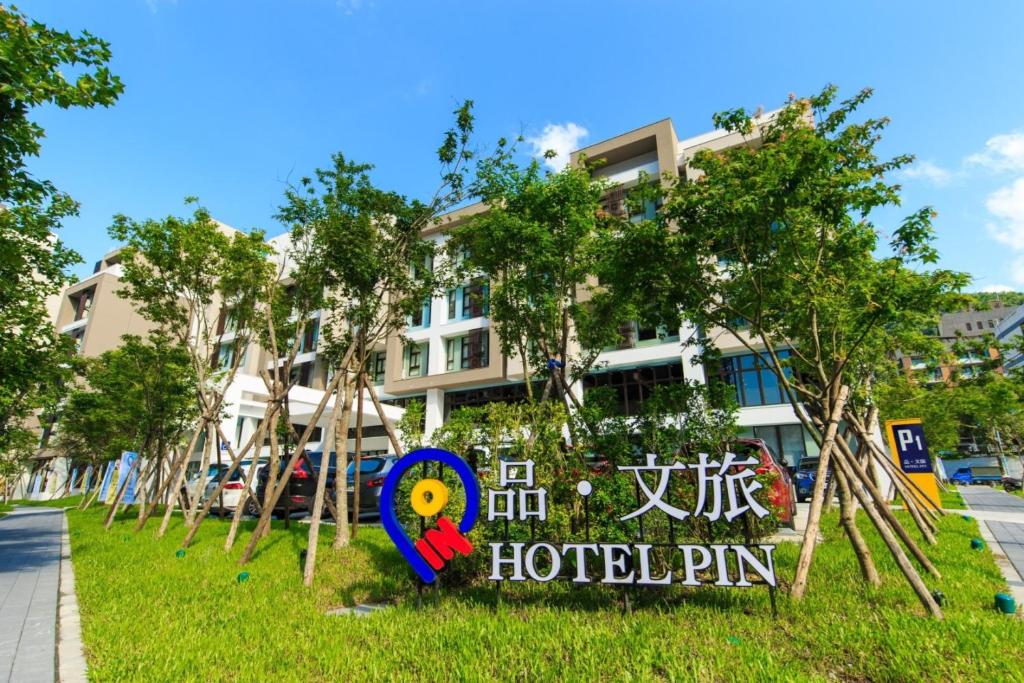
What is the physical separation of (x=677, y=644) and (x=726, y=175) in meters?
4.88

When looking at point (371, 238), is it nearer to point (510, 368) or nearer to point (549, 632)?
point (549, 632)

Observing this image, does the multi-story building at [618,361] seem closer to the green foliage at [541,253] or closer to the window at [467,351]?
the window at [467,351]

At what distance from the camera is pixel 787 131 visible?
6172 millimetres

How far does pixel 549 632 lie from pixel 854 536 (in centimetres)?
353

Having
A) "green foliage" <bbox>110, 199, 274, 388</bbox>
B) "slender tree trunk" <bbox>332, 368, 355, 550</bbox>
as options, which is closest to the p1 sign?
"slender tree trunk" <bbox>332, 368, 355, 550</bbox>

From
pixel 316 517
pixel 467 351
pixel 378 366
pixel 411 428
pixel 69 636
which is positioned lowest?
pixel 69 636

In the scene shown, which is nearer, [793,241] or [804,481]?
[793,241]

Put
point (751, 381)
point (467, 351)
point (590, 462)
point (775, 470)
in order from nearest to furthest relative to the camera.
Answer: point (590, 462)
point (775, 470)
point (751, 381)
point (467, 351)

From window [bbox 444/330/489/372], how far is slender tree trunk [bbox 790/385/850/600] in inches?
833

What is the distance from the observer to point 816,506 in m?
5.08

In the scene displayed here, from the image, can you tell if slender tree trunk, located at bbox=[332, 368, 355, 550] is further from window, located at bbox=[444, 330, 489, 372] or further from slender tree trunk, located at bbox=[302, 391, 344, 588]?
window, located at bbox=[444, 330, 489, 372]

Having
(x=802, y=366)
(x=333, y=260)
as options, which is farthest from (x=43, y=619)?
(x=802, y=366)

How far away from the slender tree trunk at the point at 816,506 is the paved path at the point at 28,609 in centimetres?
640

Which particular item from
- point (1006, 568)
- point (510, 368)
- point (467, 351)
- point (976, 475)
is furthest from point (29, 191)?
point (976, 475)
